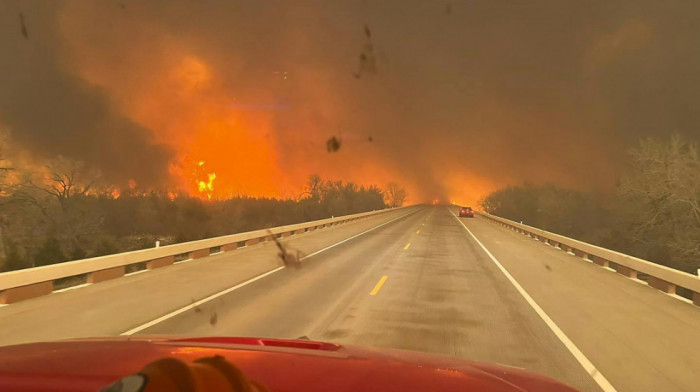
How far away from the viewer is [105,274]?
1236 centimetres

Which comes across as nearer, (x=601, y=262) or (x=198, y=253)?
(x=601, y=262)

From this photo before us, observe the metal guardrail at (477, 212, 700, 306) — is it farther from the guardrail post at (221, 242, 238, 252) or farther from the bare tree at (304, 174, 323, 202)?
the bare tree at (304, 174, 323, 202)

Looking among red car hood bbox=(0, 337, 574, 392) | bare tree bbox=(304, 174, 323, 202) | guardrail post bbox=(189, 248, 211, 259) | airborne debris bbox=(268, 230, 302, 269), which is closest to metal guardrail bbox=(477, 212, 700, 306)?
red car hood bbox=(0, 337, 574, 392)

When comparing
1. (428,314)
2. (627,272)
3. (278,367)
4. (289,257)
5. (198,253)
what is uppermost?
(278,367)

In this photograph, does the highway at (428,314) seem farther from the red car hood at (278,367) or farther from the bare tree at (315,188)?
the bare tree at (315,188)

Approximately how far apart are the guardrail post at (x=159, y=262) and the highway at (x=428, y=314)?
1.53 feet

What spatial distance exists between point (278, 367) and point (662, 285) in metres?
12.3

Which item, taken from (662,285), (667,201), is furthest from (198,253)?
(667,201)

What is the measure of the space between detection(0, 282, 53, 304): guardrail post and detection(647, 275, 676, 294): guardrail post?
1429cm

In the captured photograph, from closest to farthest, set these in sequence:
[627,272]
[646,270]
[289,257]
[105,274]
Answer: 1. [105,274]
2. [646,270]
3. [627,272]
4. [289,257]

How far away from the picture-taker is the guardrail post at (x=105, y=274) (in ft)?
39.2

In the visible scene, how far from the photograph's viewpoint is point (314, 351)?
134 inches

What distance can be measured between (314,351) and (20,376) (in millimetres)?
1726

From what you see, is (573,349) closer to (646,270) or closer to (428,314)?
(428,314)
